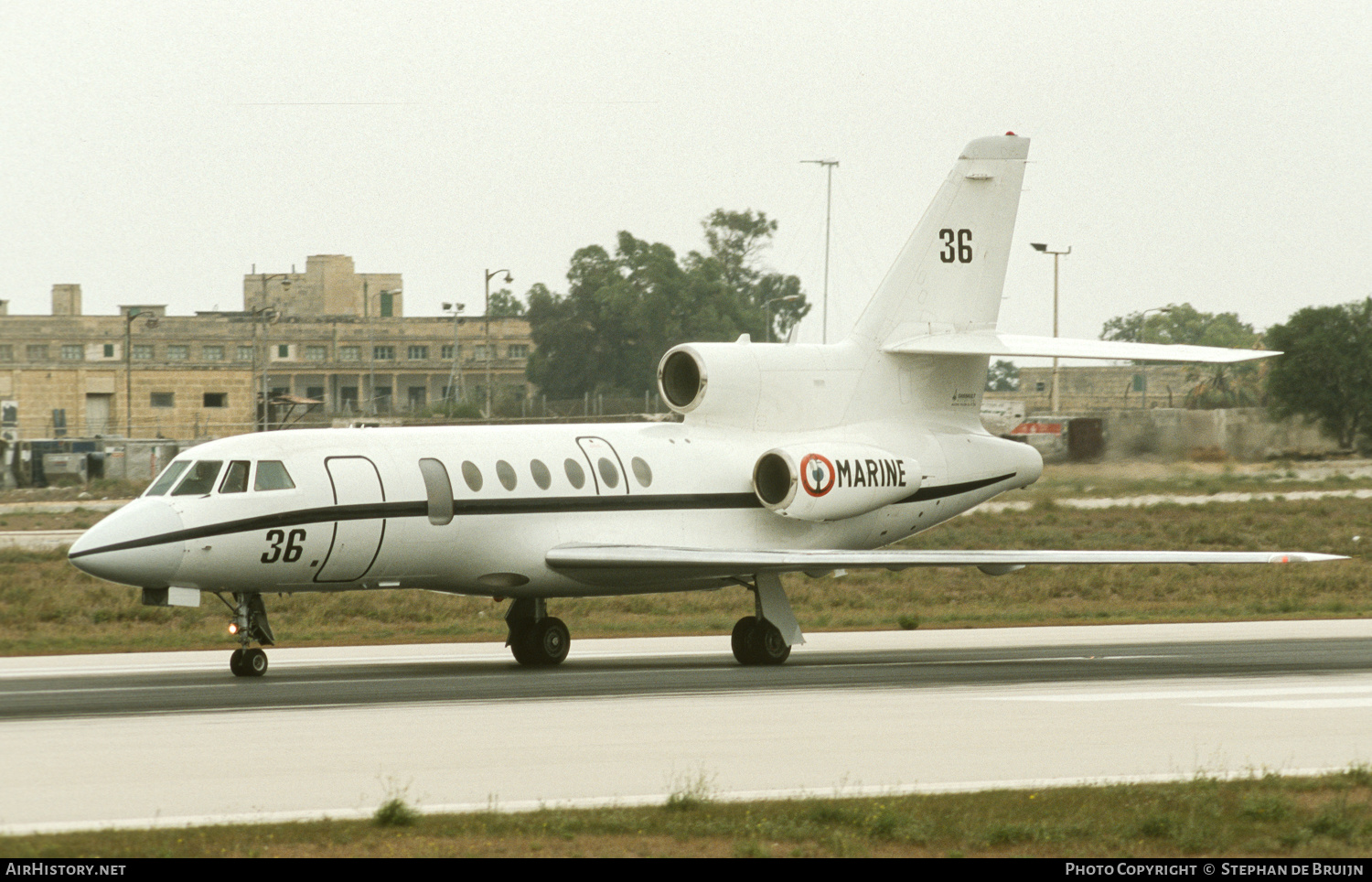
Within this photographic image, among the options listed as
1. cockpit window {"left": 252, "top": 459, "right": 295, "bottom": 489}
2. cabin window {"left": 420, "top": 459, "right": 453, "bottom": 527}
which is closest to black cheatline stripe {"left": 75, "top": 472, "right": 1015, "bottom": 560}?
cabin window {"left": 420, "top": 459, "right": 453, "bottom": 527}

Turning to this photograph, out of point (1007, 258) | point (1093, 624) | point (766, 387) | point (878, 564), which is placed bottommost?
point (1093, 624)

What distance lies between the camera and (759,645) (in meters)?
24.3

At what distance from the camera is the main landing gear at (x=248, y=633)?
2155 cm

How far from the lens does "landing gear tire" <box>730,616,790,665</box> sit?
958 inches

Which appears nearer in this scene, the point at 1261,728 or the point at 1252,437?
the point at 1261,728

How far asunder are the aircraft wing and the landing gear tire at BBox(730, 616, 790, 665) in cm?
92

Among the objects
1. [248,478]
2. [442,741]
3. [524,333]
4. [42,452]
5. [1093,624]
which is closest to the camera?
[442,741]

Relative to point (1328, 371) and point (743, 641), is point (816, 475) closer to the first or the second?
point (743, 641)

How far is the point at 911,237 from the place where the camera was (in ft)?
93.9

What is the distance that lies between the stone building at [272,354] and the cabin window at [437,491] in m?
76.6

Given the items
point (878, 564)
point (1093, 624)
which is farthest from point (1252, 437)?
point (878, 564)

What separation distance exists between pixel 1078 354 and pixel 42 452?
68.4m

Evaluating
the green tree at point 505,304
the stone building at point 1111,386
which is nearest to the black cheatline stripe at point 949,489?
the stone building at point 1111,386

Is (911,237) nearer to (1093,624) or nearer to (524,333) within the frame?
(1093,624)
